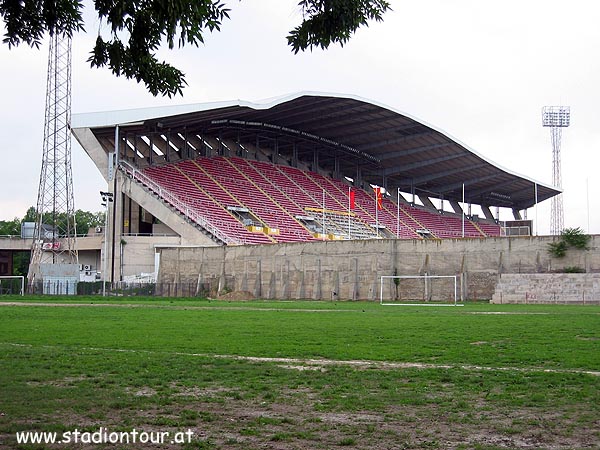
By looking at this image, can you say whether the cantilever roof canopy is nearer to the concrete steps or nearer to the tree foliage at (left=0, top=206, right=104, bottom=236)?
the concrete steps

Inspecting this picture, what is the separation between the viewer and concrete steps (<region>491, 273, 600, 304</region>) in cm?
4838

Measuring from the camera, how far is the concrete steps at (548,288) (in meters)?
48.4

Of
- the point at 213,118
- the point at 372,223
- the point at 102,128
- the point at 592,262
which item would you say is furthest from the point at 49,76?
the point at 592,262

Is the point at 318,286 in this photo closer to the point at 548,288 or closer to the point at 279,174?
the point at 548,288

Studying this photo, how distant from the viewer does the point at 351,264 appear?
58.7 metres

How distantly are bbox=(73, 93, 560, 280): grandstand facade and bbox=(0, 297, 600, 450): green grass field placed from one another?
1896 inches

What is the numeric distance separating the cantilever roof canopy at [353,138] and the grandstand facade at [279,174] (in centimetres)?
16

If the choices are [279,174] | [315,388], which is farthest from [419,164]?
[315,388]

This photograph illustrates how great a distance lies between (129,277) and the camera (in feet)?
228

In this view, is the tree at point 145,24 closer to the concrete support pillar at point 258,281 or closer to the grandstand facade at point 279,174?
the concrete support pillar at point 258,281

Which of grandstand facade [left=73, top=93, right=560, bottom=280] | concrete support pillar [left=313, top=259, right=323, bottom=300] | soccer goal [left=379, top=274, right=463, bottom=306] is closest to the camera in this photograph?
soccer goal [left=379, top=274, right=463, bottom=306]

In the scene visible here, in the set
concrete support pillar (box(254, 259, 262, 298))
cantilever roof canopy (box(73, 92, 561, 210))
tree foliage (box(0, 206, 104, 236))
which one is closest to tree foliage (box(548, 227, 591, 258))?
concrete support pillar (box(254, 259, 262, 298))

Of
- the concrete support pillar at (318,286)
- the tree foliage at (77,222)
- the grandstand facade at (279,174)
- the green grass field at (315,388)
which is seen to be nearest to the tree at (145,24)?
the green grass field at (315,388)

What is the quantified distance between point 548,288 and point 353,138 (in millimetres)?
46105
